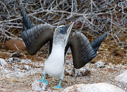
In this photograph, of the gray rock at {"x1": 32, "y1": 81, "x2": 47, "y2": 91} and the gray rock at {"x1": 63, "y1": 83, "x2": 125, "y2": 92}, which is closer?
the gray rock at {"x1": 63, "y1": 83, "x2": 125, "y2": 92}

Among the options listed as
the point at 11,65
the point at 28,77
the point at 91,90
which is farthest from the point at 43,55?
the point at 91,90

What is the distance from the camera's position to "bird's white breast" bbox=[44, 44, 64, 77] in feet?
10.8

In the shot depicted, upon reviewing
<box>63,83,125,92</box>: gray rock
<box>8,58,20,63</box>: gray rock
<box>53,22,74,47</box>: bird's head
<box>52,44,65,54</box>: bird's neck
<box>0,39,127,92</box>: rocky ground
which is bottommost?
<box>0,39,127,92</box>: rocky ground

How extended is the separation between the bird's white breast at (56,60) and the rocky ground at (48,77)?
260 mm

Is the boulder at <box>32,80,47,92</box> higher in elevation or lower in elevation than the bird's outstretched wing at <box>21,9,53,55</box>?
lower

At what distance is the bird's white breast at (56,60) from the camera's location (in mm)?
3299

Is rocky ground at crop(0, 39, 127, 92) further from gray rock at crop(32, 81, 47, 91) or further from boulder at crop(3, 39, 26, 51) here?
boulder at crop(3, 39, 26, 51)

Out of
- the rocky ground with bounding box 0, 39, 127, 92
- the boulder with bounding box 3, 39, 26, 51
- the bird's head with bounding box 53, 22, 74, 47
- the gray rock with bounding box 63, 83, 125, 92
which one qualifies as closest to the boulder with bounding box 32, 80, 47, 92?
the rocky ground with bounding box 0, 39, 127, 92

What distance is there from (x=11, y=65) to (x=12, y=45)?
1267 millimetres

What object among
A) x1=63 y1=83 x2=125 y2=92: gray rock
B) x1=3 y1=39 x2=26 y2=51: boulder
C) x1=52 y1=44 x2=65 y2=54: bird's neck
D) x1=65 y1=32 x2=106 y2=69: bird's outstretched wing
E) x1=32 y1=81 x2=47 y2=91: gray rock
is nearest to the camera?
x1=63 y1=83 x2=125 y2=92: gray rock

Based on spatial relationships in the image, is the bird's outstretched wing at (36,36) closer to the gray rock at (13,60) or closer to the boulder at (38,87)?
the boulder at (38,87)

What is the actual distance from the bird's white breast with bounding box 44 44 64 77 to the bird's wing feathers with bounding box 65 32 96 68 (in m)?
0.23

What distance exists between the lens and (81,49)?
3436 mm

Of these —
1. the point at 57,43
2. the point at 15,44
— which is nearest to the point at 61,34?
the point at 57,43
